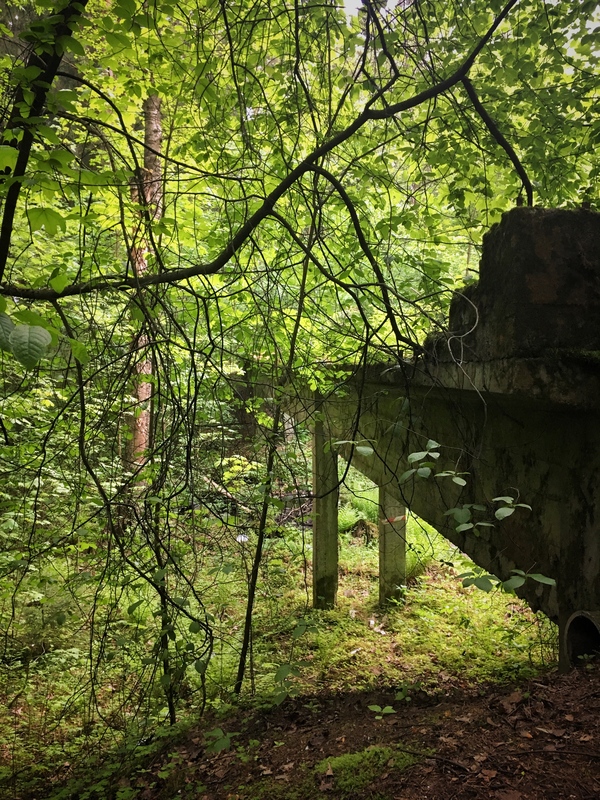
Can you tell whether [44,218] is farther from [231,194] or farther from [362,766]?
[362,766]

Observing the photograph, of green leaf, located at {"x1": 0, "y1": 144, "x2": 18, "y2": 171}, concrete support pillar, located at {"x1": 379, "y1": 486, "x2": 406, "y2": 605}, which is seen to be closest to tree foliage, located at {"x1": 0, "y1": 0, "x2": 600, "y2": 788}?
green leaf, located at {"x1": 0, "y1": 144, "x2": 18, "y2": 171}

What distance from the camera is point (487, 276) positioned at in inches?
92.2

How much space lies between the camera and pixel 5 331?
1.17 meters

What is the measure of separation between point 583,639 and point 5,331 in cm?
261

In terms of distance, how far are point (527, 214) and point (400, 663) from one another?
17.0ft

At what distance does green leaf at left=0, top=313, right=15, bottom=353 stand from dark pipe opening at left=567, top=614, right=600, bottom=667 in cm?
247

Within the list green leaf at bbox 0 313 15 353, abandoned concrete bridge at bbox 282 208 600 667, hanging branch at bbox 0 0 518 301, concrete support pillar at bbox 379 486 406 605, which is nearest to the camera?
green leaf at bbox 0 313 15 353

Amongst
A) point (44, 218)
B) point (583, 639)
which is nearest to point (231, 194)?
point (44, 218)

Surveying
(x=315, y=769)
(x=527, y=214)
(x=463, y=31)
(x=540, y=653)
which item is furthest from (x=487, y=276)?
(x=540, y=653)

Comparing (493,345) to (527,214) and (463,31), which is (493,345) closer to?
(527,214)

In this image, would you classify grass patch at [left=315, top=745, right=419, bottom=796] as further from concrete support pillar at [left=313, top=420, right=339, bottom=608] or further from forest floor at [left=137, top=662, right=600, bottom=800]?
concrete support pillar at [left=313, top=420, right=339, bottom=608]

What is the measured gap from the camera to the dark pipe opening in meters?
2.25

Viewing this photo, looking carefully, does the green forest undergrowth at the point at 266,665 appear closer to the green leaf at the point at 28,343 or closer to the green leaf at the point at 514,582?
the green leaf at the point at 514,582

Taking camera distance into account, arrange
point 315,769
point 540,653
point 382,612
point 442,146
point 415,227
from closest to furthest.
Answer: point 315,769
point 442,146
point 415,227
point 540,653
point 382,612
